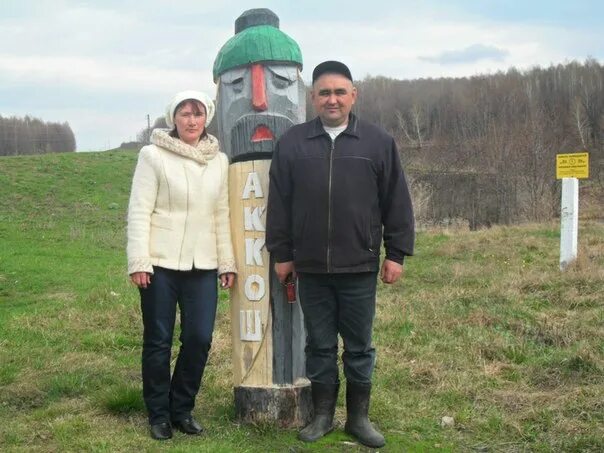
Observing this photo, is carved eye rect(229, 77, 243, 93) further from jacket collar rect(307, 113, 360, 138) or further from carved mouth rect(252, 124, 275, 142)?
jacket collar rect(307, 113, 360, 138)

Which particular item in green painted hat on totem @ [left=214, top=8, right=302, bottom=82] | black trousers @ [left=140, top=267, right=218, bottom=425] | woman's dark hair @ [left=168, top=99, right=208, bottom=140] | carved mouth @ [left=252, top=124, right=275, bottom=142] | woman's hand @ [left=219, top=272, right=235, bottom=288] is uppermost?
green painted hat on totem @ [left=214, top=8, right=302, bottom=82]

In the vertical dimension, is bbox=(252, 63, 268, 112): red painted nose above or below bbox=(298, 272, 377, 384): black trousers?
above

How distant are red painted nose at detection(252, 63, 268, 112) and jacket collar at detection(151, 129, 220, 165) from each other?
1.30 ft

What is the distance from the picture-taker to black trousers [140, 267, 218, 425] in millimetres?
3881

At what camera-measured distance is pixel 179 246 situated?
12.7 ft

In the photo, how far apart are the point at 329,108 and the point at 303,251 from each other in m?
0.79

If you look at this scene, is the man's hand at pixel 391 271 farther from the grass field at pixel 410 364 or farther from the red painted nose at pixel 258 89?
the red painted nose at pixel 258 89

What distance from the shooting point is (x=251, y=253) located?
13.4ft

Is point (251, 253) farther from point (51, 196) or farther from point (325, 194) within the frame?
point (51, 196)

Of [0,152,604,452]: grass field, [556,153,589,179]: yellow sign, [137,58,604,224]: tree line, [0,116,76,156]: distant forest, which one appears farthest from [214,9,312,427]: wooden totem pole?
[0,116,76,156]: distant forest

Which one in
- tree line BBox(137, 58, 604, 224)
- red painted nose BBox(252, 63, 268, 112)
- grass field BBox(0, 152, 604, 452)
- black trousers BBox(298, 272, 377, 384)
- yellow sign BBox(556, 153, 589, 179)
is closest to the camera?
black trousers BBox(298, 272, 377, 384)

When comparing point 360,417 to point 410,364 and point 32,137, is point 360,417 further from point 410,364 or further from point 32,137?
point 32,137

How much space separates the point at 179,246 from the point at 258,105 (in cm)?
97

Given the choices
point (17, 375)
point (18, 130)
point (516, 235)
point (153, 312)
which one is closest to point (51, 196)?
point (516, 235)
